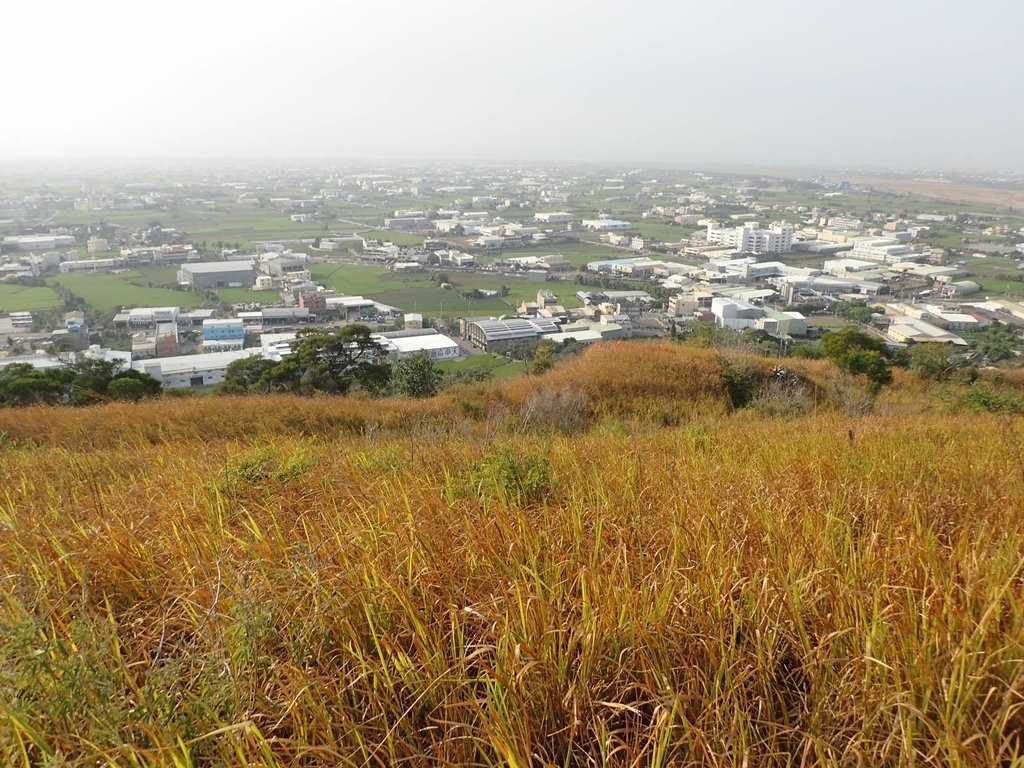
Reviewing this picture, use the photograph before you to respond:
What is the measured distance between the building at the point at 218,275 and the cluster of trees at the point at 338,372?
19.9 meters

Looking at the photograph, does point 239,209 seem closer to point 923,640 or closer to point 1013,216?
point 923,640

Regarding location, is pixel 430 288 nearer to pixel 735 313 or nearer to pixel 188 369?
pixel 735 313

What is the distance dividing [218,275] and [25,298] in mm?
8057

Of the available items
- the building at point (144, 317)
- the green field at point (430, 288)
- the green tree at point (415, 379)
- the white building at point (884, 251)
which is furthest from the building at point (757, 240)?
the green tree at point (415, 379)

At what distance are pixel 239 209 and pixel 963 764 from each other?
64646 mm

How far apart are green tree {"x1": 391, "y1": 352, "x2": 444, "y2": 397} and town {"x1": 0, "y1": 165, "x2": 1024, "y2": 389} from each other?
2495 millimetres

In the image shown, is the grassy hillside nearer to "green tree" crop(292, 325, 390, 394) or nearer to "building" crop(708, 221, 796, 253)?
"green tree" crop(292, 325, 390, 394)

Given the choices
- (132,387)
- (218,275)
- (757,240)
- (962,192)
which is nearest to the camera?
(132,387)

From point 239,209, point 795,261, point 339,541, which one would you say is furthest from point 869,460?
point 239,209

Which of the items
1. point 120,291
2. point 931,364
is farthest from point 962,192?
point 120,291

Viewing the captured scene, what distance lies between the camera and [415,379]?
9969 millimetres

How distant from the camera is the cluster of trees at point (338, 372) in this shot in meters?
10.2

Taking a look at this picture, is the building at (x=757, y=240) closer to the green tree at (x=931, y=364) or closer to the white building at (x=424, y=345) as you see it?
the white building at (x=424, y=345)

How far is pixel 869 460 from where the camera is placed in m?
2.77
